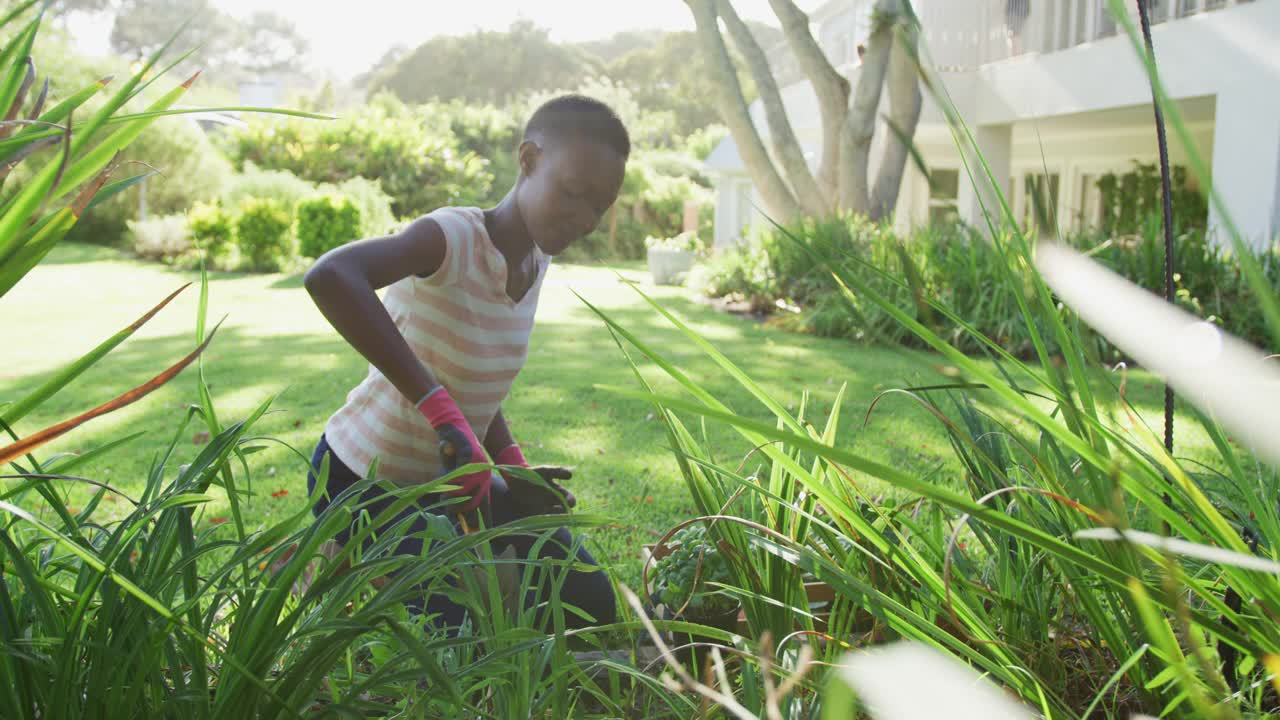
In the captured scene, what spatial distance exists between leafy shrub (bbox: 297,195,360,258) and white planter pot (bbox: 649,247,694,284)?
5.81m

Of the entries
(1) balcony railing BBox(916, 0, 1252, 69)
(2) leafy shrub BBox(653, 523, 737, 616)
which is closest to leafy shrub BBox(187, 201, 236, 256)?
(1) balcony railing BBox(916, 0, 1252, 69)

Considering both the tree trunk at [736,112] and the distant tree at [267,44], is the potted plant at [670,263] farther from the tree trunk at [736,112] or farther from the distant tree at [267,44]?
the distant tree at [267,44]

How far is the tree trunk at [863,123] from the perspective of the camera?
12.7 m

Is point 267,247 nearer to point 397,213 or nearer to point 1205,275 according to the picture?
point 397,213

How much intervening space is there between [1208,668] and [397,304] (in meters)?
2.27

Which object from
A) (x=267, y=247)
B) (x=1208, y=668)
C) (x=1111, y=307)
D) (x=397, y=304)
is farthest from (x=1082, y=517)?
(x=267, y=247)

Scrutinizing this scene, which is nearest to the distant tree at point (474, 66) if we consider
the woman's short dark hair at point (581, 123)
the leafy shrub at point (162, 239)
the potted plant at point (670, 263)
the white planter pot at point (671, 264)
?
the leafy shrub at point (162, 239)

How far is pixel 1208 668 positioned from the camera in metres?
0.60

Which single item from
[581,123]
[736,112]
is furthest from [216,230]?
[581,123]

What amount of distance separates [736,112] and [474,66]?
5659 centimetres

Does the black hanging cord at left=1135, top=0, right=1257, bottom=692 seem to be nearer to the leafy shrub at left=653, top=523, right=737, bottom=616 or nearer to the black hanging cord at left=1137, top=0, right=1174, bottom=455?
the black hanging cord at left=1137, top=0, right=1174, bottom=455

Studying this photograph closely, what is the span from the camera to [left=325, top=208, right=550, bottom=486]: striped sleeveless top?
8.29 feet

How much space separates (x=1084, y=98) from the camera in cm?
1344

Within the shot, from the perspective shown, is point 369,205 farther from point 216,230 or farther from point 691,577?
point 691,577
